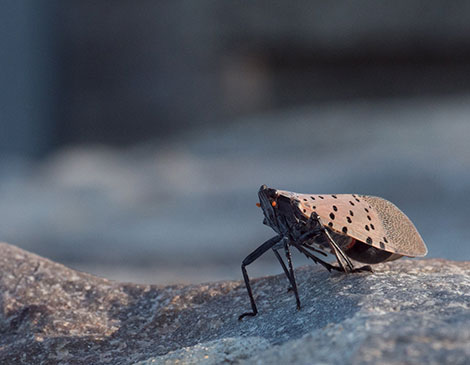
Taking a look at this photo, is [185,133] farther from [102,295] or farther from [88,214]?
[102,295]

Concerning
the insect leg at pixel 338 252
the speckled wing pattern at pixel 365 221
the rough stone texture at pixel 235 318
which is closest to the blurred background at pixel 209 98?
the rough stone texture at pixel 235 318

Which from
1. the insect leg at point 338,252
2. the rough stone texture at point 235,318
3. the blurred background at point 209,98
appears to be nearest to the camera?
the rough stone texture at point 235,318

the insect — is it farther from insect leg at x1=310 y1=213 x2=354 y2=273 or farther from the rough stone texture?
the rough stone texture

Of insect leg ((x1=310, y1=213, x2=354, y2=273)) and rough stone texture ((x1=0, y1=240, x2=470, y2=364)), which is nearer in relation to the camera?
rough stone texture ((x1=0, y1=240, x2=470, y2=364))

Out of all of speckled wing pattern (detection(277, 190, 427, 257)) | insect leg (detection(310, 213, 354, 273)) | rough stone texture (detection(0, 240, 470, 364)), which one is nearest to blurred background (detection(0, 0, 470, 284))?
rough stone texture (detection(0, 240, 470, 364))

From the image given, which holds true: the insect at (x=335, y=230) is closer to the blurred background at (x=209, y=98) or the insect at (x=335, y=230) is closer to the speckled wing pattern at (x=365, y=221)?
the speckled wing pattern at (x=365, y=221)

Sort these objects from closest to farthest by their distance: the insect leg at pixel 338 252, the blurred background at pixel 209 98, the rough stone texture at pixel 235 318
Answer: the rough stone texture at pixel 235 318
the insect leg at pixel 338 252
the blurred background at pixel 209 98

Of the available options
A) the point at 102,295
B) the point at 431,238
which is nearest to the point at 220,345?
the point at 102,295

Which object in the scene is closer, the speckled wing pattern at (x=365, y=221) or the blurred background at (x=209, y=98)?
the speckled wing pattern at (x=365, y=221)
